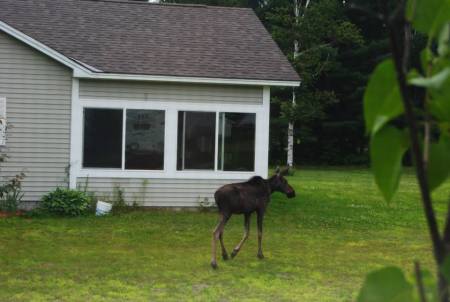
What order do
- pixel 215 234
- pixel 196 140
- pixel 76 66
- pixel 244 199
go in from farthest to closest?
1. pixel 196 140
2. pixel 76 66
3. pixel 244 199
4. pixel 215 234

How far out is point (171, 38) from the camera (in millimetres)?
13484

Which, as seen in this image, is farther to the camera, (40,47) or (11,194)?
(11,194)

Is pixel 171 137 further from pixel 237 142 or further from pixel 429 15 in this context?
pixel 429 15

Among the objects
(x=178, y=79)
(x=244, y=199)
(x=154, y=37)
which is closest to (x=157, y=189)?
(x=178, y=79)

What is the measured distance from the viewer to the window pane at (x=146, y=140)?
12.3 metres

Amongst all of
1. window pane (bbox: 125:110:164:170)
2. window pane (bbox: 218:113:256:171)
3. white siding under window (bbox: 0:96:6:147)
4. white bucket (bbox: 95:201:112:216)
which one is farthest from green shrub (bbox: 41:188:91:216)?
window pane (bbox: 218:113:256:171)

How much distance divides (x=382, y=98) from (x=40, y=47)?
11788mm

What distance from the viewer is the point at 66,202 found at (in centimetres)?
1166

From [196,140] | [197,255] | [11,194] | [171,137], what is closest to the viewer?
[197,255]

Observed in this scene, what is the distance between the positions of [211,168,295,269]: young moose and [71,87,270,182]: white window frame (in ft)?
12.1

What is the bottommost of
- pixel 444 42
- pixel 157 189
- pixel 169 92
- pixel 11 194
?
pixel 11 194

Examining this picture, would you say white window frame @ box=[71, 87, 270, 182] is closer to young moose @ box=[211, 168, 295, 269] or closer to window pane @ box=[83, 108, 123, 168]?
window pane @ box=[83, 108, 123, 168]

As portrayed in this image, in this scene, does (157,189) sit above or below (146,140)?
below

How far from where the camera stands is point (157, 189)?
1239cm
